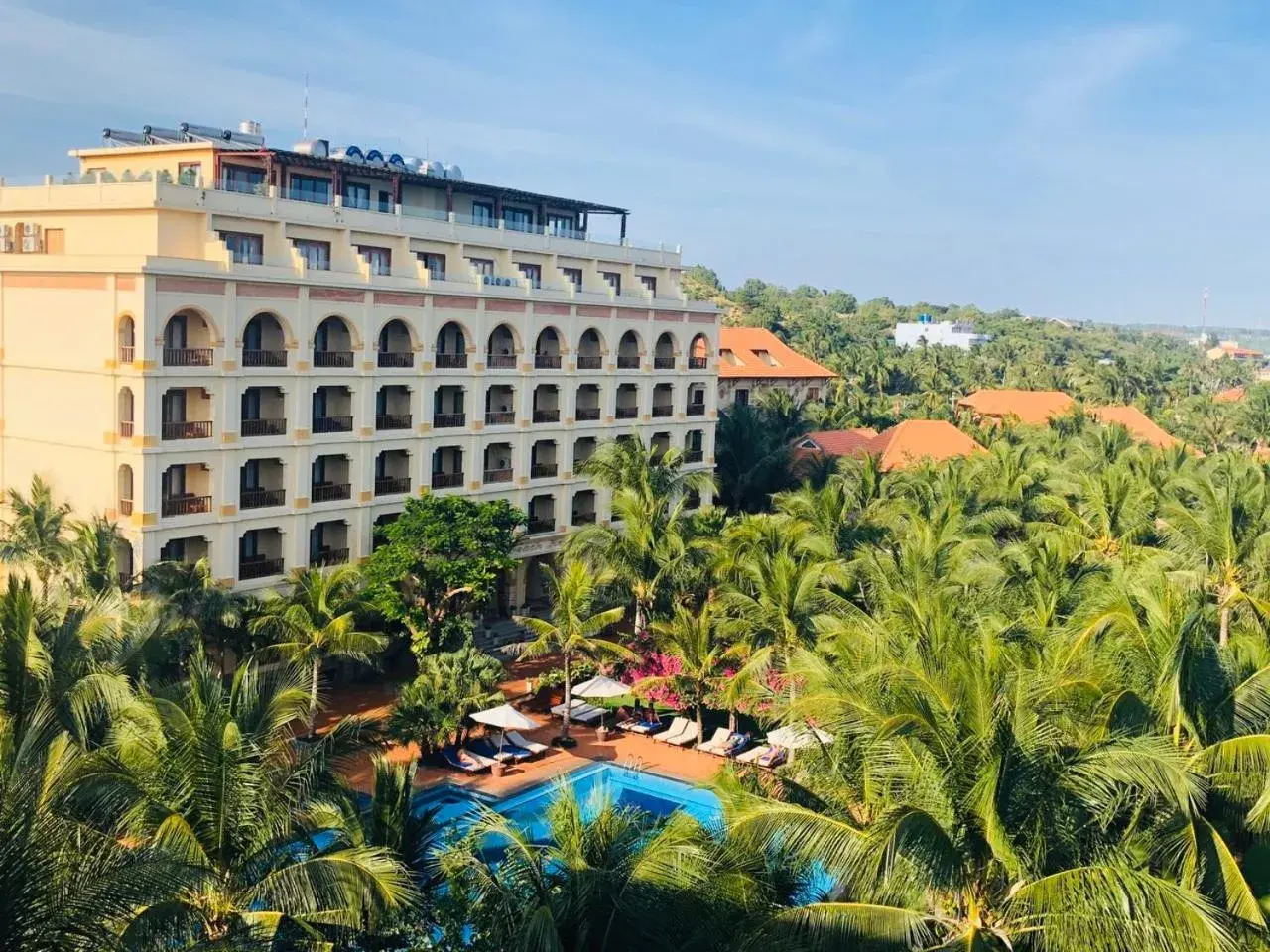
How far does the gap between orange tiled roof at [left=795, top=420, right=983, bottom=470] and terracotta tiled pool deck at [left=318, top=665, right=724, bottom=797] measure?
2835cm

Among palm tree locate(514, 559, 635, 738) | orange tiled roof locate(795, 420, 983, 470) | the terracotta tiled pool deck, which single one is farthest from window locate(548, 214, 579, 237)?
the terracotta tiled pool deck

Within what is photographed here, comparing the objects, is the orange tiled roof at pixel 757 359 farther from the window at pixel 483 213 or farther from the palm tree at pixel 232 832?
the palm tree at pixel 232 832

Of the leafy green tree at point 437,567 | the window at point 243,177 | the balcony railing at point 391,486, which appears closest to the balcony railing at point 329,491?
the balcony railing at point 391,486

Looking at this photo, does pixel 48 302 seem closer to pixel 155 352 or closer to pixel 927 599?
pixel 155 352

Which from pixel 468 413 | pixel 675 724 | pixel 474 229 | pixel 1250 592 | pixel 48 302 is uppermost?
pixel 474 229

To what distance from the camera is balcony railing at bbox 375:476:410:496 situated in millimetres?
40969

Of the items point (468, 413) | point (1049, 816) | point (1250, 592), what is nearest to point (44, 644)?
point (1049, 816)

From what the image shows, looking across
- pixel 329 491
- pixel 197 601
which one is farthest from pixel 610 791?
pixel 329 491

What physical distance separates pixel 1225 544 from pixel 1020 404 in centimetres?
5923

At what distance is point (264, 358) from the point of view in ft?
121

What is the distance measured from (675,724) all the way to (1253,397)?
77.3m

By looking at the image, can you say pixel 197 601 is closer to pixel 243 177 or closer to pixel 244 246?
pixel 244 246

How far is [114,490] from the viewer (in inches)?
1346

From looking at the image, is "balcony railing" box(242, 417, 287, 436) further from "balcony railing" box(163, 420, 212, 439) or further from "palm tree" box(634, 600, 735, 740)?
"palm tree" box(634, 600, 735, 740)
